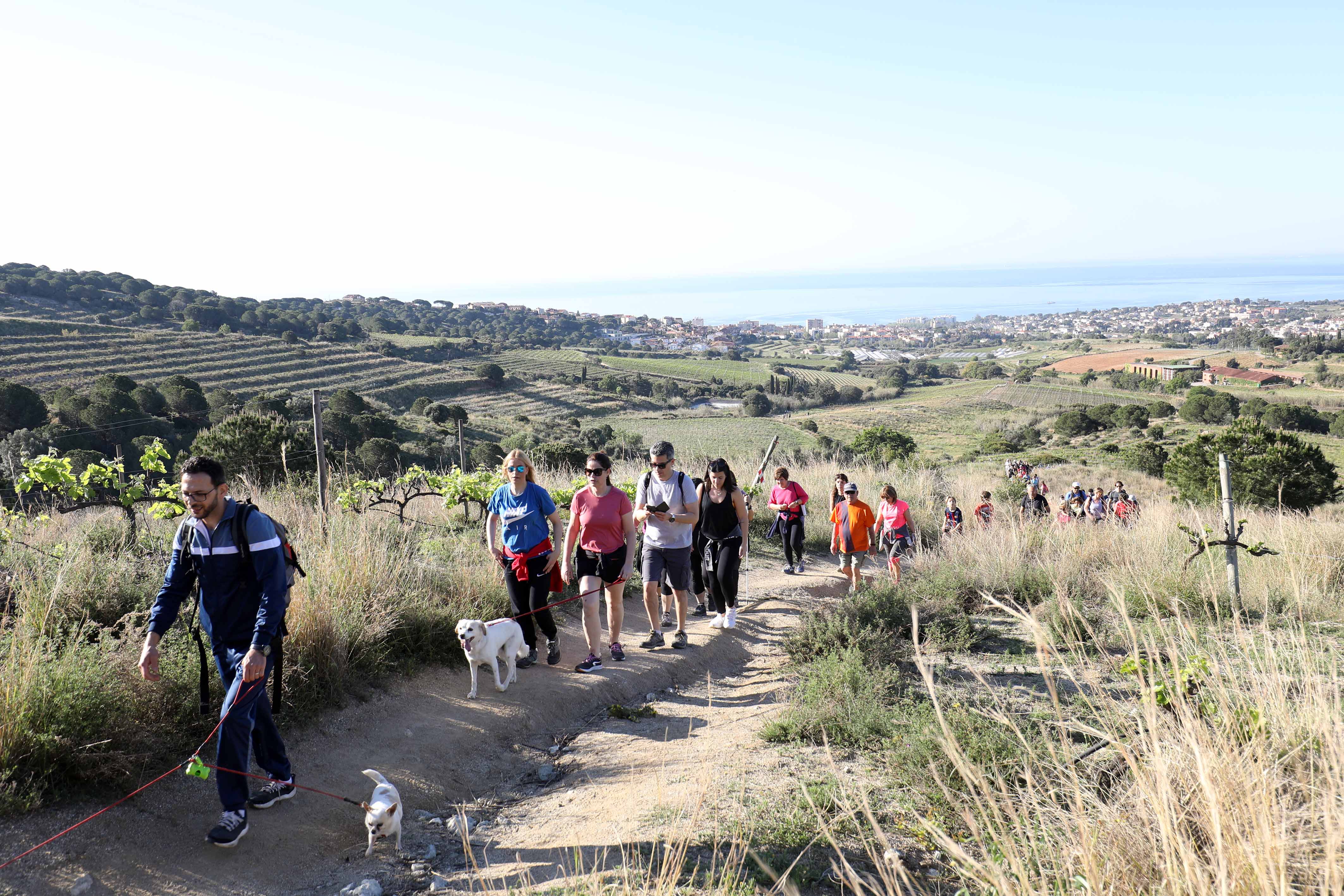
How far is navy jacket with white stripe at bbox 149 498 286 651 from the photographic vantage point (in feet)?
12.2

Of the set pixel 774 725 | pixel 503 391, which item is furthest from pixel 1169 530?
pixel 503 391

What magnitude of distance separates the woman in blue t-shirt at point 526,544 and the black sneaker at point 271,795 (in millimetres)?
2132

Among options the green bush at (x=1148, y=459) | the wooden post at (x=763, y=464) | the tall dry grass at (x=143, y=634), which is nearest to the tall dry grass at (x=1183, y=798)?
the tall dry grass at (x=143, y=634)

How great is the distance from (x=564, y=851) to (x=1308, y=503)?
2334cm

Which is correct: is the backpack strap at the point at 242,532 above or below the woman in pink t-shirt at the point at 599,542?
above

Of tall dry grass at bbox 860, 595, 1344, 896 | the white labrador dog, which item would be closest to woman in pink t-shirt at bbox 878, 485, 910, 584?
the white labrador dog

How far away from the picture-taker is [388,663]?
18.5 ft

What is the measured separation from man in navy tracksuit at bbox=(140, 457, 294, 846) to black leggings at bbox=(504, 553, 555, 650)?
2.41 m

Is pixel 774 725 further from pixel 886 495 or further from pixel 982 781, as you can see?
pixel 886 495

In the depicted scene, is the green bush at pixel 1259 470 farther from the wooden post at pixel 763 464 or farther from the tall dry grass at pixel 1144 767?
the tall dry grass at pixel 1144 767

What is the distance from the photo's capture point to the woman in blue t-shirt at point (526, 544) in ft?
19.6

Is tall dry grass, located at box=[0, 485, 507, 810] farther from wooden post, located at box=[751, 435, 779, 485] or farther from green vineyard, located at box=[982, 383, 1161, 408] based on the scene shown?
green vineyard, located at box=[982, 383, 1161, 408]

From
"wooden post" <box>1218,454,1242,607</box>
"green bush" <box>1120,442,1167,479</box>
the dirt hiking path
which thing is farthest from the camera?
"green bush" <box>1120,442,1167,479</box>

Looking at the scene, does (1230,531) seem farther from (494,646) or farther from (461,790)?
(461,790)
